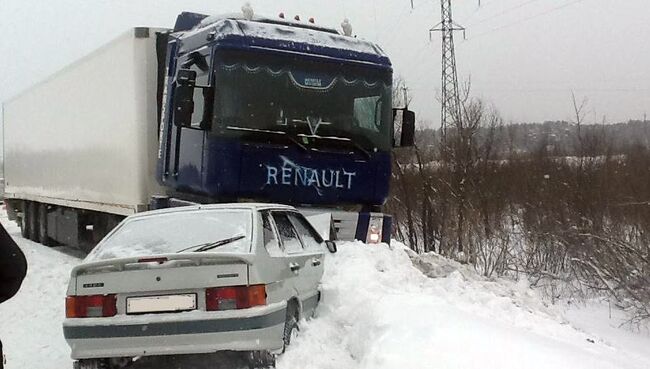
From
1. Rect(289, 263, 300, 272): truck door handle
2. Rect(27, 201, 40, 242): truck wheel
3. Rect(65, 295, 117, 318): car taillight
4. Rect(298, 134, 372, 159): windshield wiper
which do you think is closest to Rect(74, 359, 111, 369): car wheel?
Rect(65, 295, 117, 318): car taillight

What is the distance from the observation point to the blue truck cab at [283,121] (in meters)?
8.15

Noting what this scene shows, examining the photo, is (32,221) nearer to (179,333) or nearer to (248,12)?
(248,12)

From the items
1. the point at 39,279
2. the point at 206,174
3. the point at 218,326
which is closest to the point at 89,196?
the point at 39,279

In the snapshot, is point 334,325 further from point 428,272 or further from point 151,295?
point 428,272

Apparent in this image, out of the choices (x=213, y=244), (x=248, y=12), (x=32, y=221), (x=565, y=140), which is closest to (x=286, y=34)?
(x=248, y=12)

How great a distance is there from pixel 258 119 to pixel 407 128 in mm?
2262

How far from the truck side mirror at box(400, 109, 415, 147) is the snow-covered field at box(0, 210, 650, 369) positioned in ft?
4.90

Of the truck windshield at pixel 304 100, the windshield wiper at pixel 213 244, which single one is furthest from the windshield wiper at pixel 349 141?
the windshield wiper at pixel 213 244

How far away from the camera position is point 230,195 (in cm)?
823

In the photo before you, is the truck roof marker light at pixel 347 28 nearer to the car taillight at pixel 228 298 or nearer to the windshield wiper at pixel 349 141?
the windshield wiper at pixel 349 141

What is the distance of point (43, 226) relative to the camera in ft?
56.5

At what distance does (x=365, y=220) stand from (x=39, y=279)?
19.7 ft

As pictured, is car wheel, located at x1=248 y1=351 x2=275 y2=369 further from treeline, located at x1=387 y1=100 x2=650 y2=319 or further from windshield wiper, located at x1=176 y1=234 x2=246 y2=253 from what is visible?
treeline, located at x1=387 y1=100 x2=650 y2=319

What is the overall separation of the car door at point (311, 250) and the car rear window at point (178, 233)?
92 cm
